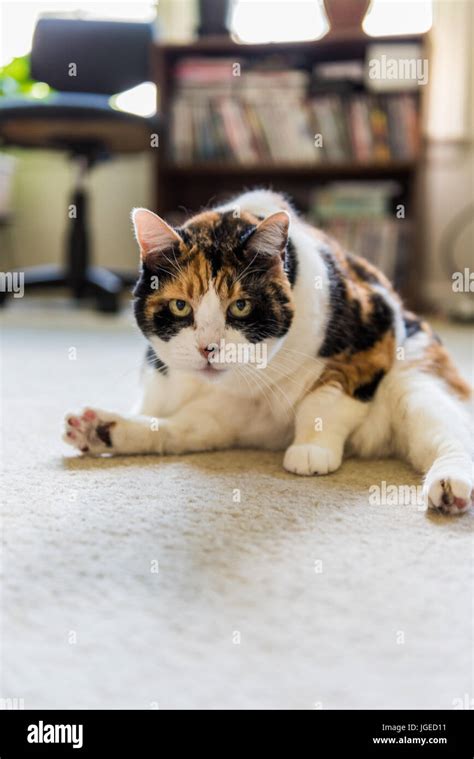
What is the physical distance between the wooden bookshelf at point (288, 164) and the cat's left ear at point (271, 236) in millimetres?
2189

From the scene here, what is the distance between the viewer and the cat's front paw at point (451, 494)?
3.01ft

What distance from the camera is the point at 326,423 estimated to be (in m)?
1.17

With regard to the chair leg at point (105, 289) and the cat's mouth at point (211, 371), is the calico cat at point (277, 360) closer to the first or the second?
the cat's mouth at point (211, 371)

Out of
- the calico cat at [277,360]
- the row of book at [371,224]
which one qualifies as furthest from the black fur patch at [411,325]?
the row of book at [371,224]

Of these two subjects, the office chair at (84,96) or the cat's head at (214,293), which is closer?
the cat's head at (214,293)

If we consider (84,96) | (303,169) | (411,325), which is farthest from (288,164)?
(411,325)

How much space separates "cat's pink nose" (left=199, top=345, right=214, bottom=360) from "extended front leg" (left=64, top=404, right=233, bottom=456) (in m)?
0.22

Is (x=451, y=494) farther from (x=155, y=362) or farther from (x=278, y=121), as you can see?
(x=278, y=121)

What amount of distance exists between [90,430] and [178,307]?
247 mm

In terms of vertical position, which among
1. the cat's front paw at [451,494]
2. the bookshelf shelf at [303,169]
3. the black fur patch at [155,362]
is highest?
the bookshelf shelf at [303,169]

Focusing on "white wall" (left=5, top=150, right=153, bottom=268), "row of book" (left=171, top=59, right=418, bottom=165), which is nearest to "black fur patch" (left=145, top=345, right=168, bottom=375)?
"row of book" (left=171, top=59, right=418, bottom=165)
